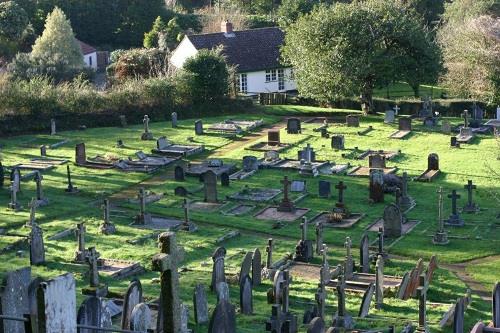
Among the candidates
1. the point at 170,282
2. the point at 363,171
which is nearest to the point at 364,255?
the point at 363,171

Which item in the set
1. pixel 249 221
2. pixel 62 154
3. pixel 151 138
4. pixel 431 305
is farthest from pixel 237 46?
pixel 431 305

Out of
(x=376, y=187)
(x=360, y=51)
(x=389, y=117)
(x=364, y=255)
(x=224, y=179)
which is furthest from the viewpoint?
(x=360, y=51)

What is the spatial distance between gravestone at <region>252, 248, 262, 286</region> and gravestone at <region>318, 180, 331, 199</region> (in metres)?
10.5

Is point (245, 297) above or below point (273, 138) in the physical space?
below

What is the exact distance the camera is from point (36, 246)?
87.4ft

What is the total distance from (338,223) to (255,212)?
3167mm

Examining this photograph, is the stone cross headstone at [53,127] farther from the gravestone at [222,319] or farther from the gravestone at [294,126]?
the gravestone at [222,319]

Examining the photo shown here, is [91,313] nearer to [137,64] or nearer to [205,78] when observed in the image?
[205,78]

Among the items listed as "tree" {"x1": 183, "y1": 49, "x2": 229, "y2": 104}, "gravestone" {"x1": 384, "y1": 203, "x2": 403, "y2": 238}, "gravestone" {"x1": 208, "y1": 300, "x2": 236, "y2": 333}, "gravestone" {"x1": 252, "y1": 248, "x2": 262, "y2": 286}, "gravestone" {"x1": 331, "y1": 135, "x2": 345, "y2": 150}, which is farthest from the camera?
"tree" {"x1": 183, "y1": 49, "x2": 229, "y2": 104}

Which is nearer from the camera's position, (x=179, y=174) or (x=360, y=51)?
(x=179, y=174)

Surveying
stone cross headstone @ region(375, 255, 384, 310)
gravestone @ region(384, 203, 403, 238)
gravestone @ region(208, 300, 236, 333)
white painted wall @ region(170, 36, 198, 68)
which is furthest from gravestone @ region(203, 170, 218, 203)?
white painted wall @ region(170, 36, 198, 68)

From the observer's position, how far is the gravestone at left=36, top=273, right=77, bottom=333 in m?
10.4

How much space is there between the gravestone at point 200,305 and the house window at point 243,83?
4008cm

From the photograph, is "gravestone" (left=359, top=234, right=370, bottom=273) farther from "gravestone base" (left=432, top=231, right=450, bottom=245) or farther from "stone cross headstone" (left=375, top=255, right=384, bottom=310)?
"gravestone base" (left=432, top=231, right=450, bottom=245)
